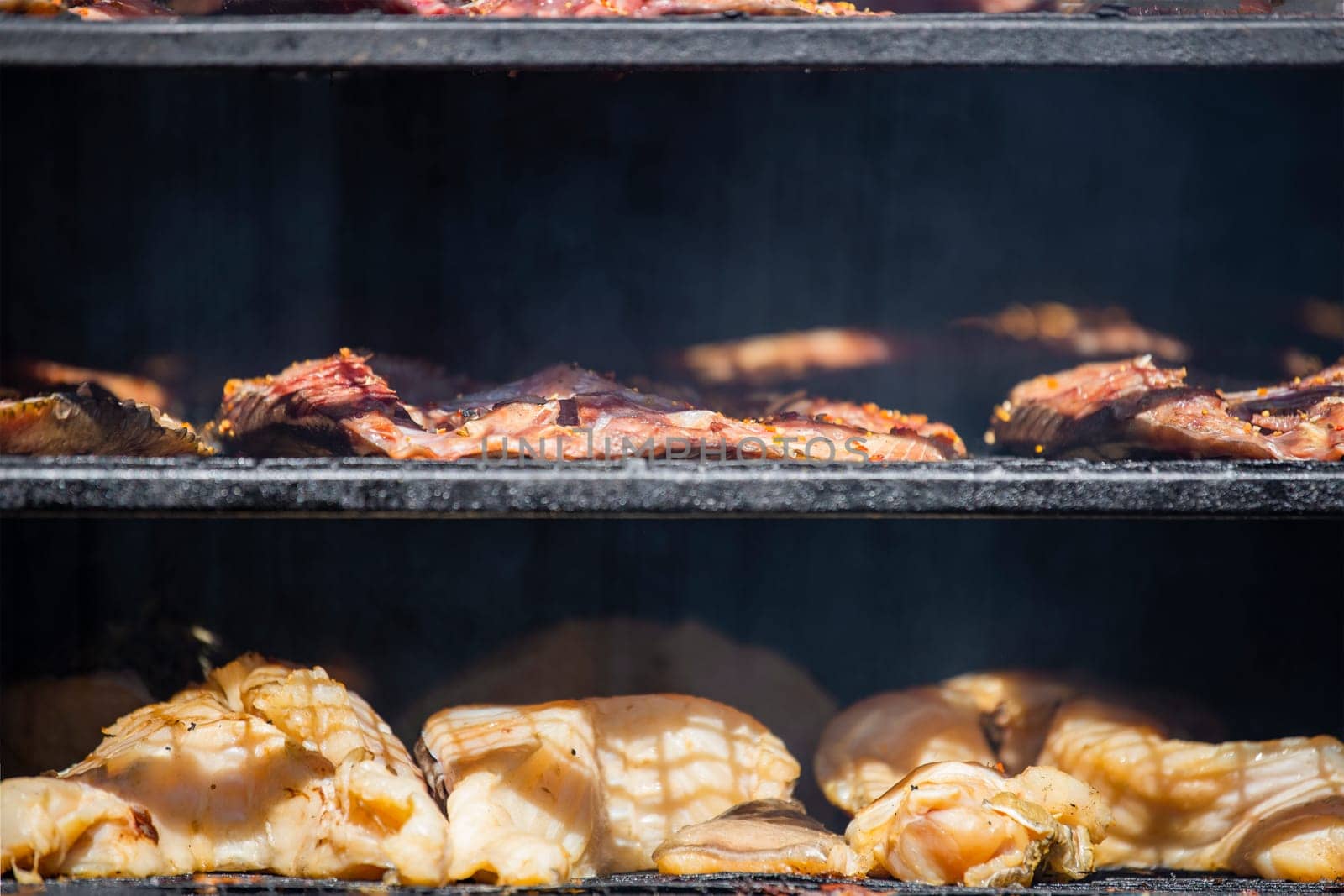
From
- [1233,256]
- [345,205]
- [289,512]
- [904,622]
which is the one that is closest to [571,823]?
[289,512]

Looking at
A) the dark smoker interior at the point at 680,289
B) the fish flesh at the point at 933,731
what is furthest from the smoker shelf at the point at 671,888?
the dark smoker interior at the point at 680,289

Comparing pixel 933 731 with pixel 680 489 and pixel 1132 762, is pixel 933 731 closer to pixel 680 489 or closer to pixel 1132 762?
pixel 1132 762

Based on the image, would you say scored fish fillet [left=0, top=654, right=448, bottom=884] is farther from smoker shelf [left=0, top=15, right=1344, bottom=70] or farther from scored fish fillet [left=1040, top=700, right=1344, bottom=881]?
scored fish fillet [left=1040, top=700, right=1344, bottom=881]

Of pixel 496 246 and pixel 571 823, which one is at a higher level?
pixel 496 246

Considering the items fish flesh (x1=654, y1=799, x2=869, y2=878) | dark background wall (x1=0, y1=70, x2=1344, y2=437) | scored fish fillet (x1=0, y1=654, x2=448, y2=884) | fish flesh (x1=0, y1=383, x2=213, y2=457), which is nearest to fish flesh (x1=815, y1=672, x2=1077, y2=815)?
fish flesh (x1=654, y1=799, x2=869, y2=878)

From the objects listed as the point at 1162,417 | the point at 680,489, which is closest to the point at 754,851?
the point at 680,489

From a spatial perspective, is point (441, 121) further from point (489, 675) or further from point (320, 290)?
point (489, 675)
